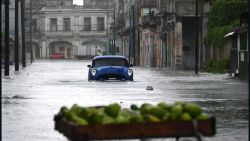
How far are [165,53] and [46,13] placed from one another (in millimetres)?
80399

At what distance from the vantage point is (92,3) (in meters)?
170

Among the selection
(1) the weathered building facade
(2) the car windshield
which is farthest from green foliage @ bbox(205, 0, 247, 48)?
(2) the car windshield

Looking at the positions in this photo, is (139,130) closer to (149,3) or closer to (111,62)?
(111,62)

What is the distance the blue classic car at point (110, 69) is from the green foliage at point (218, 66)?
1613 centimetres

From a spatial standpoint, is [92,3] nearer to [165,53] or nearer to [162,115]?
[165,53]

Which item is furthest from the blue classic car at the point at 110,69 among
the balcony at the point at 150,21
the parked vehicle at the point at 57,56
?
the parked vehicle at the point at 57,56

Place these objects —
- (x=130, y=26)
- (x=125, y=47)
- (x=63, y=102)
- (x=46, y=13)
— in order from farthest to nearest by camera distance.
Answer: (x=46, y=13) < (x=125, y=47) < (x=130, y=26) < (x=63, y=102)

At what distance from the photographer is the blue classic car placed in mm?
38781

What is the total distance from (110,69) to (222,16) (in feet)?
71.6

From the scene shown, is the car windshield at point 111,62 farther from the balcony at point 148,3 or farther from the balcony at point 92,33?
the balcony at point 92,33

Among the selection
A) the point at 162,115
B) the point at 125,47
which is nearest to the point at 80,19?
the point at 125,47

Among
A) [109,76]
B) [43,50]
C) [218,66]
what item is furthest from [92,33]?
[109,76]

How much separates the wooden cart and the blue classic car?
31.8 m

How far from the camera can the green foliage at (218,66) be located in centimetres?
5494
